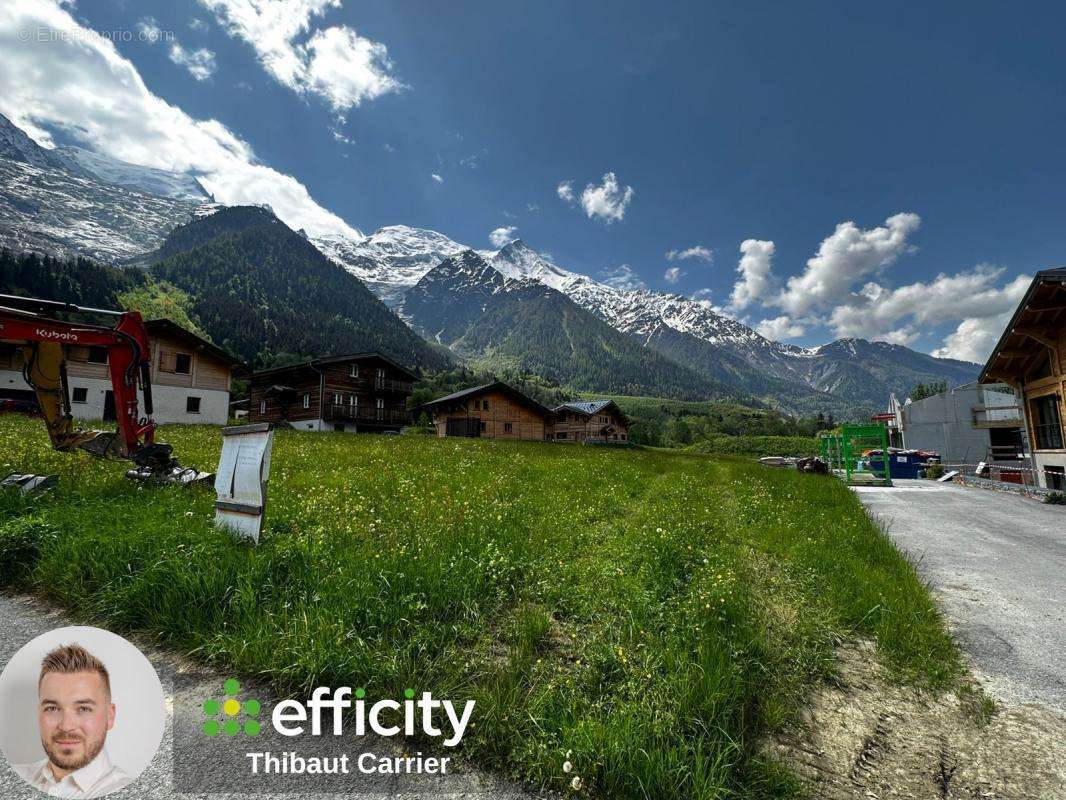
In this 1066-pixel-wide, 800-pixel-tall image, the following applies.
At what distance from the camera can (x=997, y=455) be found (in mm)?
52500

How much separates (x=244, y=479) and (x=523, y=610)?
3650 mm

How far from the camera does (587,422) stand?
271ft

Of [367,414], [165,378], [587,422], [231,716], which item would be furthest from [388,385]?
[231,716]

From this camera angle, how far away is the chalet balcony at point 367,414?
52156 mm

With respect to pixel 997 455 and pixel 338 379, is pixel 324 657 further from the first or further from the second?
pixel 997 455

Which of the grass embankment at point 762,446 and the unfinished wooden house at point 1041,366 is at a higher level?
the unfinished wooden house at point 1041,366

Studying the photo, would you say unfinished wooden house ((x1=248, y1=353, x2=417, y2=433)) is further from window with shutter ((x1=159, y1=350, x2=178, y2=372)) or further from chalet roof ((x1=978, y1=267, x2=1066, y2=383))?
chalet roof ((x1=978, y1=267, x2=1066, y2=383))

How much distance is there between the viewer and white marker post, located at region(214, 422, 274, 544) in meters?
5.04

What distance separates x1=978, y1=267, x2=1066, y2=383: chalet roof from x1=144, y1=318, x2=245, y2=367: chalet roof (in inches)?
2170

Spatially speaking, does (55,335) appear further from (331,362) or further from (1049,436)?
(331,362)

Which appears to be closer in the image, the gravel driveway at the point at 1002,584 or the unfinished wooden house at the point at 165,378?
the gravel driveway at the point at 1002,584

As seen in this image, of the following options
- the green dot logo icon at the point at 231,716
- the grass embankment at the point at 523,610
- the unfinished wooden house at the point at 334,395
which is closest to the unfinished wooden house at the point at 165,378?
the unfinished wooden house at the point at 334,395

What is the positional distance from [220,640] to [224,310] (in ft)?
778

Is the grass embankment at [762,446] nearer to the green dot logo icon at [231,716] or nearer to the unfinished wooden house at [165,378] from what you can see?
the unfinished wooden house at [165,378]
